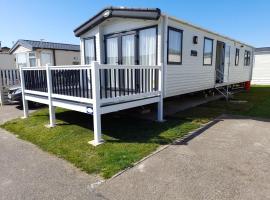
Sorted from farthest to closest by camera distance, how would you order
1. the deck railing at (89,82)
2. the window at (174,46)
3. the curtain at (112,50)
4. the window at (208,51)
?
the window at (208,51)
the curtain at (112,50)
the window at (174,46)
the deck railing at (89,82)

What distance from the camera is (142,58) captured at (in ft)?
21.4

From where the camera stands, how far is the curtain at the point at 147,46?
608 cm

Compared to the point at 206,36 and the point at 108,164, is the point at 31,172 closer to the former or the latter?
the point at 108,164

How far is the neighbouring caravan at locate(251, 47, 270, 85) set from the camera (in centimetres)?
1943

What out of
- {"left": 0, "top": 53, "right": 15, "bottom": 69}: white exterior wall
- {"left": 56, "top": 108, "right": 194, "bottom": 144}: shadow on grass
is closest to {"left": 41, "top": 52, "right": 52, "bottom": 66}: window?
{"left": 0, "top": 53, "right": 15, "bottom": 69}: white exterior wall

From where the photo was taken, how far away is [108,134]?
15.0 feet

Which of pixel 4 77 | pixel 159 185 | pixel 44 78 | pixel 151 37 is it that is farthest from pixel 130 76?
pixel 4 77

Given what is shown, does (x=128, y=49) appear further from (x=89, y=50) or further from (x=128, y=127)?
(x=128, y=127)

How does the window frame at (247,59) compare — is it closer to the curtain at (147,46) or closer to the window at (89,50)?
the curtain at (147,46)

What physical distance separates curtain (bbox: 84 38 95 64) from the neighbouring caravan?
18470 millimetres

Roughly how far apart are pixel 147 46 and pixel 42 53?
40.8ft

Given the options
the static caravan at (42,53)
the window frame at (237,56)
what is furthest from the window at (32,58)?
the window frame at (237,56)

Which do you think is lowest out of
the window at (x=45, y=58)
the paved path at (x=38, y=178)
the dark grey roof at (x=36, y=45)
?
the paved path at (x=38, y=178)

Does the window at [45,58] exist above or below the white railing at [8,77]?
above
